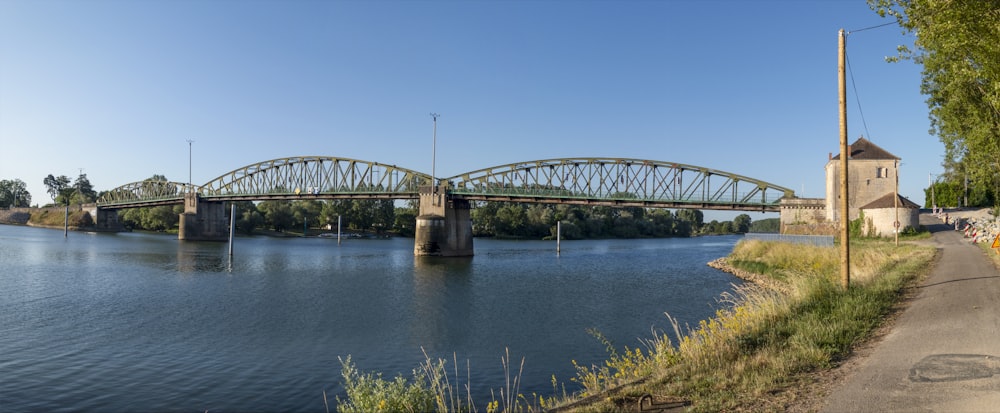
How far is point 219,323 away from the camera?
Result: 22.7 meters

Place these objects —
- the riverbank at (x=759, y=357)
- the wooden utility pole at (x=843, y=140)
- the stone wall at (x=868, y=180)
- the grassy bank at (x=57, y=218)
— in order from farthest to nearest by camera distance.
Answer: the grassy bank at (x=57, y=218) < the stone wall at (x=868, y=180) < the wooden utility pole at (x=843, y=140) < the riverbank at (x=759, y=357)

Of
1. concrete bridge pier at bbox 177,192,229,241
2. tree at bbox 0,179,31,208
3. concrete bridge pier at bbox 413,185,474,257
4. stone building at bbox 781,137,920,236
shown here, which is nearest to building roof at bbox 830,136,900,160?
stone building at bbox 781,137,920,236

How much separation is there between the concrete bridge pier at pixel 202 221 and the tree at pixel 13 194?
411 ft

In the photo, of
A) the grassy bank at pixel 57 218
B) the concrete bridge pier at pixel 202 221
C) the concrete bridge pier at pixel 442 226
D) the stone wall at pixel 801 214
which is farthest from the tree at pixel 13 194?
the stone wall at pixel 801 214

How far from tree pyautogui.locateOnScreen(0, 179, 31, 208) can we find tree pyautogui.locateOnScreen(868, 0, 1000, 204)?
247 meters

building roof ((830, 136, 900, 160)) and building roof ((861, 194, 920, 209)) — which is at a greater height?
building roof ((830, 136, 900, 160))

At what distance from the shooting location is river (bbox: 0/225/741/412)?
14.0 meters

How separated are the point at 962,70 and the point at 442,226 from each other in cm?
5989

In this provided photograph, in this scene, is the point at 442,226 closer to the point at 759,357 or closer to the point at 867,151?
the point at 867,151

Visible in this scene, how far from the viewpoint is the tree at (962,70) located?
622 inches

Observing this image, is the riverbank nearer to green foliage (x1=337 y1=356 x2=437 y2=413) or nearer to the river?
green foliage (x1=337 y1=356 x2=437 y2=413)

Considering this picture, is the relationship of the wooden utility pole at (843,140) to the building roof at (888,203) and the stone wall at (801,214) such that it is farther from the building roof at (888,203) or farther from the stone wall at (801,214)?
the stone wall at (801,214)

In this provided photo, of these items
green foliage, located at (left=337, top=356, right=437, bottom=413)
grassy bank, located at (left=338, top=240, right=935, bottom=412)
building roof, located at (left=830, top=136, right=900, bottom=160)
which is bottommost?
green foliage, located at (left=337, top=356, right=437, bottom=413)

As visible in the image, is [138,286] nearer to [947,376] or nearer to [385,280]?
[385,280]
